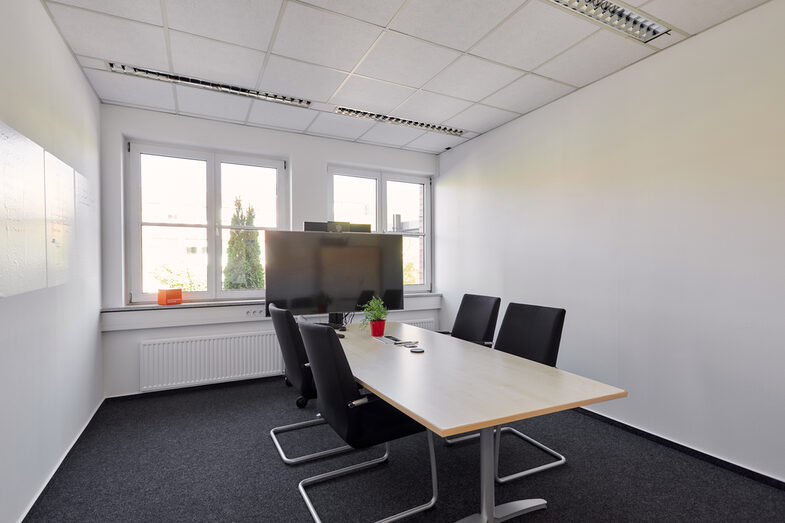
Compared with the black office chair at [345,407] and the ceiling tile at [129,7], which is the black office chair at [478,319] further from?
the ceiling tile at [129,7]

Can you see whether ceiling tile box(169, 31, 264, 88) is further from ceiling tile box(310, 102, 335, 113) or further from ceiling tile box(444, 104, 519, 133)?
ceiling tile box(444, 104, 519, 133)

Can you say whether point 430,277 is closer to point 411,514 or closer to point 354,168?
point 354,168

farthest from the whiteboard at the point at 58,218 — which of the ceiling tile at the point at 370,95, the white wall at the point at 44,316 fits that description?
the ceiling tile at the point at 370,95

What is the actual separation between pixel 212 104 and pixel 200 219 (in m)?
1.29

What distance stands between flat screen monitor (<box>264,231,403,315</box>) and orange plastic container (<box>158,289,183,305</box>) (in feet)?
4.00

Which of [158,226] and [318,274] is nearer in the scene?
[318,274]

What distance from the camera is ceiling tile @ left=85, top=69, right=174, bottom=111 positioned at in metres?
3.16

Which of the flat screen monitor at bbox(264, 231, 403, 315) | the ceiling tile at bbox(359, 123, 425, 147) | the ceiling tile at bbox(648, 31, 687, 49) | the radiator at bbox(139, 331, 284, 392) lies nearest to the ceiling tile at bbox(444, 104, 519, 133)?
the ceiling tile at bbox(359, 123, 425, 147)

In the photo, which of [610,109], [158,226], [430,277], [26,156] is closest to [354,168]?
[430,277]

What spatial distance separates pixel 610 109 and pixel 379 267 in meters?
2.48

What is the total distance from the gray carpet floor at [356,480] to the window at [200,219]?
5.05 feet

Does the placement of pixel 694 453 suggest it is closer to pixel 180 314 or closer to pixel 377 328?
pixel 377 328

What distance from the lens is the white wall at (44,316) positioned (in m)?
1.81

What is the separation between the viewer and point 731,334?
2482mm
